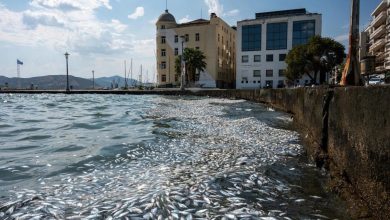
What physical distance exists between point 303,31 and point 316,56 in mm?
20835

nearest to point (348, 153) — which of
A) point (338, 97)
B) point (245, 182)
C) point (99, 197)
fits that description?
point (338, 97)

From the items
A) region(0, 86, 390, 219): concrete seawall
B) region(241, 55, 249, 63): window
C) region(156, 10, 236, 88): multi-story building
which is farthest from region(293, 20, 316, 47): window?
region(0, 86, 390, 219): concrete seawall

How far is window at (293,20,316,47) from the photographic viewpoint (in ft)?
266

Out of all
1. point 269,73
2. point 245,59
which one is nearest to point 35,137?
point 245,59

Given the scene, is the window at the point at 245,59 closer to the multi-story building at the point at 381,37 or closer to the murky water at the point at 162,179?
the multi-story building at the point at 381,37

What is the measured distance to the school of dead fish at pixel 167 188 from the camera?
164 inches

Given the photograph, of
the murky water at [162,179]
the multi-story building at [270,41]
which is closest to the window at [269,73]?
the multi-story building at [270,41]

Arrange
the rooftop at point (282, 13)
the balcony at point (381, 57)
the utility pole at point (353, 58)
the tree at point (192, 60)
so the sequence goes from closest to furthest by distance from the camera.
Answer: the utility pole at point (353, 58) < the balcony at point (381, 57) < the tree at point (192, 60) < the rooftop at point (282, 13)

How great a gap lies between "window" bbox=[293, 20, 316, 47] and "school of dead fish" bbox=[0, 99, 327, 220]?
80.1 meters

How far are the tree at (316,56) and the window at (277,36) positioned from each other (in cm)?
1957

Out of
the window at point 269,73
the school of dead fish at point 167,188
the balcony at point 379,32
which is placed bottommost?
the school of dead fish at point 167,188

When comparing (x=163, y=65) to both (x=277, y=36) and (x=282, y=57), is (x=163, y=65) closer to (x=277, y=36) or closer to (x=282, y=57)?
(x=277, y=36)

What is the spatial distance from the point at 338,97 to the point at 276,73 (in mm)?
84078

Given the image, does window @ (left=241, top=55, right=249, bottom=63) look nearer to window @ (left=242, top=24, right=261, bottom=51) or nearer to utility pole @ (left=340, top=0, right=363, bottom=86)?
window @ (left=242, top=24, right=261, bottom=51)
